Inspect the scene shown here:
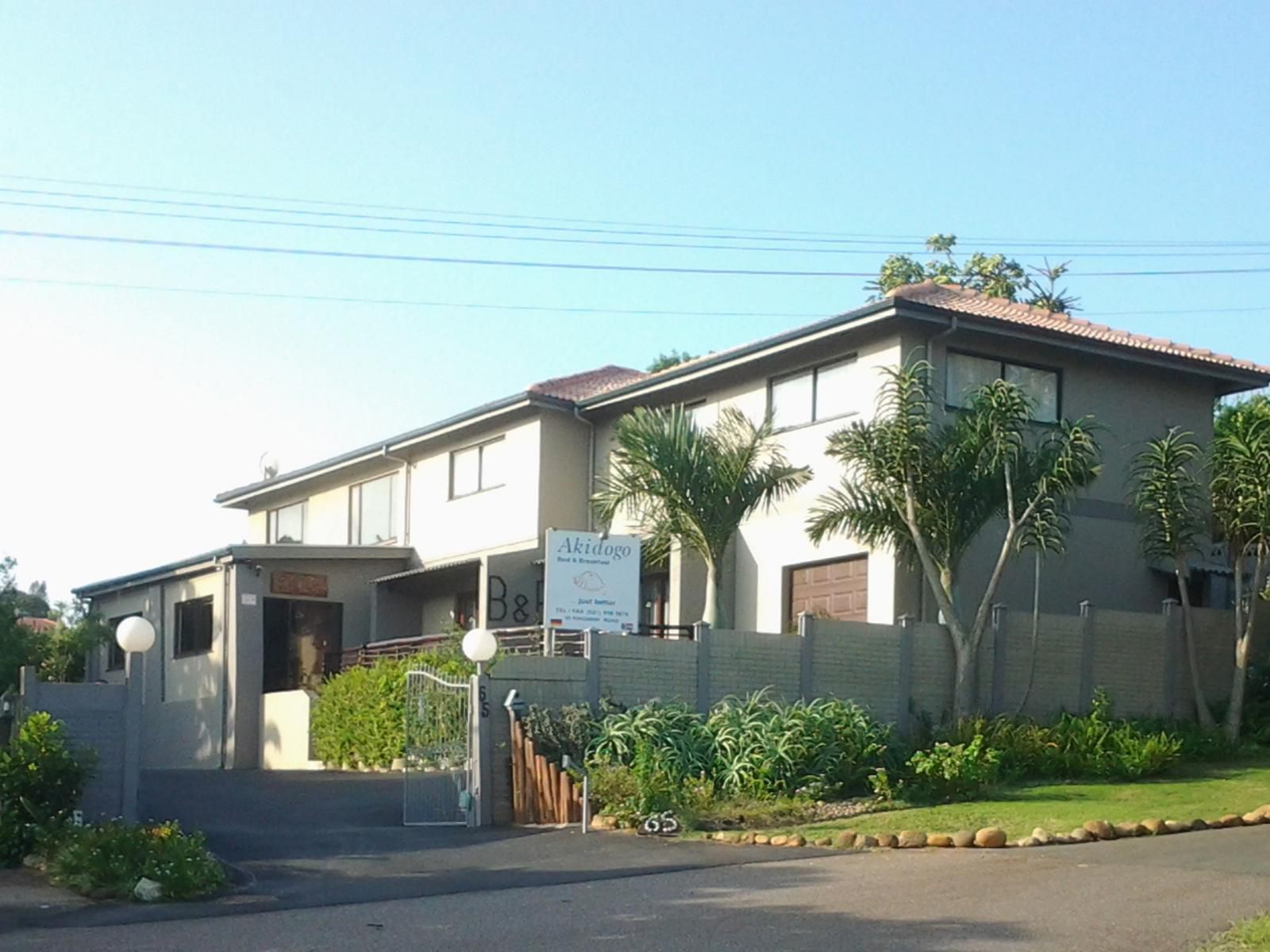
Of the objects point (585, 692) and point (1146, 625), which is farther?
point (1146, 625)

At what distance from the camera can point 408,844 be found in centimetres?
1666

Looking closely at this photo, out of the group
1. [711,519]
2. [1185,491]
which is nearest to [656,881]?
[711,519]

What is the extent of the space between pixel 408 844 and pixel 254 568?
1458 centimetres

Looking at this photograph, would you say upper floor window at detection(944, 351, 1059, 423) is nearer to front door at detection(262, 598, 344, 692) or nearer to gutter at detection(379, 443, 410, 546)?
gutter at detection(379, 443, 410, 546)

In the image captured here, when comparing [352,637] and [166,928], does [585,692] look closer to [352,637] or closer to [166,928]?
[166,928]

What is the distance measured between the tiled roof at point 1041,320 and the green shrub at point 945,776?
7.63 metres

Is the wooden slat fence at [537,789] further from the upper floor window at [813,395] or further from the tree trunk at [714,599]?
the upper floor window at [813,395]

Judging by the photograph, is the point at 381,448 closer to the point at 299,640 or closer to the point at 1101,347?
the point at 299,640

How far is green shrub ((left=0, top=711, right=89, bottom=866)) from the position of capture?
15008 millimetres

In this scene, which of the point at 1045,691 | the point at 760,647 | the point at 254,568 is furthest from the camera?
the point at 254,568

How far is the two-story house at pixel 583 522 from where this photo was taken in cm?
2481

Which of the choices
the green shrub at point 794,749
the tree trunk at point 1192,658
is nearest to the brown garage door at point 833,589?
the tree trunk at point 1192,658

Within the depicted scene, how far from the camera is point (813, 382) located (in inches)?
1010

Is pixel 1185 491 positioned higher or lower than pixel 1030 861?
higher
